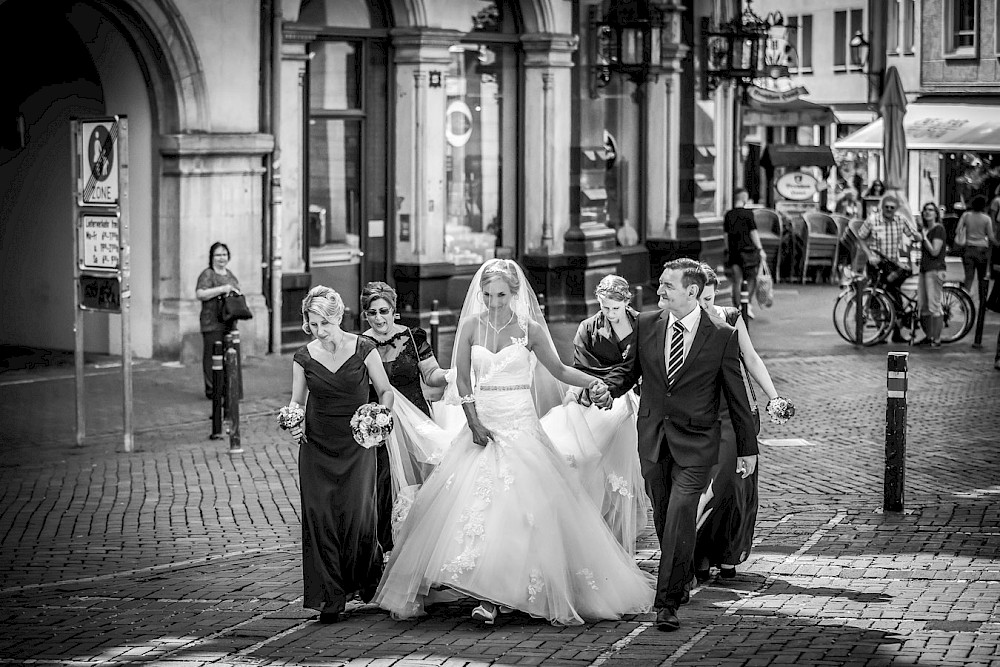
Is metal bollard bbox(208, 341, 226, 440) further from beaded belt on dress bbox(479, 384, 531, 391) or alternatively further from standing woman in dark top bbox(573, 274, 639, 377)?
beaded belt on dress bbox(479, 384, 531, 391)

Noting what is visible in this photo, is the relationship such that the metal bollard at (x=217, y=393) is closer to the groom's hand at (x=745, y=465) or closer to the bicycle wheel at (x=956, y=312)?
the groom's hand at (x=745, y=465)

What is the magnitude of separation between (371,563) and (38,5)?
37.8 ft

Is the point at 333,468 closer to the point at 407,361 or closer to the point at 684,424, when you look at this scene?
the point at 407,361

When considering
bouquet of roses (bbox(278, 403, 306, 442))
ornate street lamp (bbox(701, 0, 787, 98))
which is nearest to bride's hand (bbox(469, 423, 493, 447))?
bouquet of roses (bbox(278, 403, 306, 442))

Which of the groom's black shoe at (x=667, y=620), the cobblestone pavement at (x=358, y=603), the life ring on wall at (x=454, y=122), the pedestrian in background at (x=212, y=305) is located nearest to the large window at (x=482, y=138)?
the life ring on wall at (x=454, y=122)

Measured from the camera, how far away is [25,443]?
1355 centimetres

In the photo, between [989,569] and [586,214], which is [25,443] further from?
[586,214]

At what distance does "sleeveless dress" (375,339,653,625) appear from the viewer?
7.91 m

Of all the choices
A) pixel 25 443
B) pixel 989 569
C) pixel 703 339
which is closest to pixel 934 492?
pixel 989 569

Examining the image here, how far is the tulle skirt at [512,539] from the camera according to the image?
7.90m

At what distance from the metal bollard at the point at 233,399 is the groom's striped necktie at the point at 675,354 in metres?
5.73

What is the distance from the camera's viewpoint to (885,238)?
20.2 metres

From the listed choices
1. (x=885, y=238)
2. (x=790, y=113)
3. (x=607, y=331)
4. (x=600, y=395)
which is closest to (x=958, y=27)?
(x=790, y=113)

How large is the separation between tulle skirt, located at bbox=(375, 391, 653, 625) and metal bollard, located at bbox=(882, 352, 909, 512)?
9.53 feet
